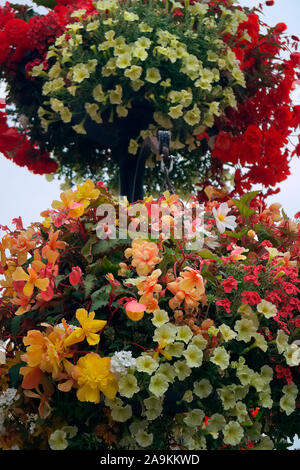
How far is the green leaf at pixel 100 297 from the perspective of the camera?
0.87m

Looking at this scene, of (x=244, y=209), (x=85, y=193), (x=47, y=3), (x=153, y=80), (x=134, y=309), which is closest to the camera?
(x=134, y=309)

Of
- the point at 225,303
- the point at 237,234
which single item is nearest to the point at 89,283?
the point at 225,303

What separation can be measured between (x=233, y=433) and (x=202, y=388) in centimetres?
10

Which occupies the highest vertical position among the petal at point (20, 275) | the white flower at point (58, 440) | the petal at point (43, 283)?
the petal at point (20, 275)

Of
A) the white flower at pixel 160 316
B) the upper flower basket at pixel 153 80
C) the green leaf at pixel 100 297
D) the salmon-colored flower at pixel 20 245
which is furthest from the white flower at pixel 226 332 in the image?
the upper flower basket at pixel 153 80

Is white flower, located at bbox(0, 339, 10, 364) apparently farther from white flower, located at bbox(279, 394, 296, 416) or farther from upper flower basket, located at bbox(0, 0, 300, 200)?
upper flower basket, located at bbox(0, 0, 300, 200)

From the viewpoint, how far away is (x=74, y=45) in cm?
156

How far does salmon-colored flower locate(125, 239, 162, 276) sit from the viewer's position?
891 mm

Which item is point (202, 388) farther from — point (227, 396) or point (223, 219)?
point (223, 219)

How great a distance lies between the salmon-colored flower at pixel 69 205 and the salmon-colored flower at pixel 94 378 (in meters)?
0.27

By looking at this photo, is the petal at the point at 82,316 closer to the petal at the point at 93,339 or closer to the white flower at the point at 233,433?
the petal at the point at 93,339

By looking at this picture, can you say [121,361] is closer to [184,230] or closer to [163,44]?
[184,230]

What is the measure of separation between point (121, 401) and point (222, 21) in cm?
127

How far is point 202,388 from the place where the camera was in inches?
34.8
